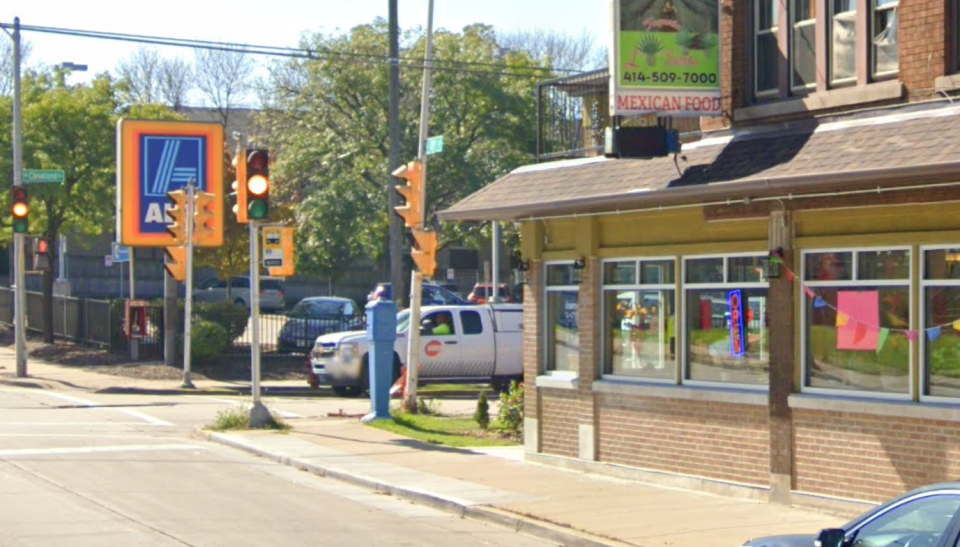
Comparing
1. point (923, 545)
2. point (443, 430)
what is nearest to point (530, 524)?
point (923, 545)

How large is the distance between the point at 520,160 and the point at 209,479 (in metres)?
27.4

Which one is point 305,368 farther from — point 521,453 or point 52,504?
point 52,504

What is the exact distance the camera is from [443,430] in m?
19.6

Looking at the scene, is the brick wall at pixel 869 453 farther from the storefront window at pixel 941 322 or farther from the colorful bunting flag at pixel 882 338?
the colorful bunting flag at pixel 882 338

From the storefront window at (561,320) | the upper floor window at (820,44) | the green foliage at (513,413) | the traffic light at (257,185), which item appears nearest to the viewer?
the upper floor window at (820,44)

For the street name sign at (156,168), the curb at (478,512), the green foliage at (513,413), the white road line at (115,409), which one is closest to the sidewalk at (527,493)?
the curb at (478,512)

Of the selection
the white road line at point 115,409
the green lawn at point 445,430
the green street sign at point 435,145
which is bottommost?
the white road line at point 115,409

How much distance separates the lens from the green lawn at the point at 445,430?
18453mm

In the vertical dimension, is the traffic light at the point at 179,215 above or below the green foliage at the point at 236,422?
above

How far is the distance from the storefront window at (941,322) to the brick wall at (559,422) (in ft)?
16.5

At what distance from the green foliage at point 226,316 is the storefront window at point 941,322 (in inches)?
891

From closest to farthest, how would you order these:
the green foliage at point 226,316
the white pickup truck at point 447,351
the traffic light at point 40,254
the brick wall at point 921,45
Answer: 1. the brick wall at point 921,45
2. the white pickup truck at point 447,351
3. the traffic light at point 40,254
4. the green foliage at point 226,316

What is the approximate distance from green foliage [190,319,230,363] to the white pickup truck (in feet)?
15.5

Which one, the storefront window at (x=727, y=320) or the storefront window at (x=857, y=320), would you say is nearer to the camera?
the storefront window at (x=857, y=320)
